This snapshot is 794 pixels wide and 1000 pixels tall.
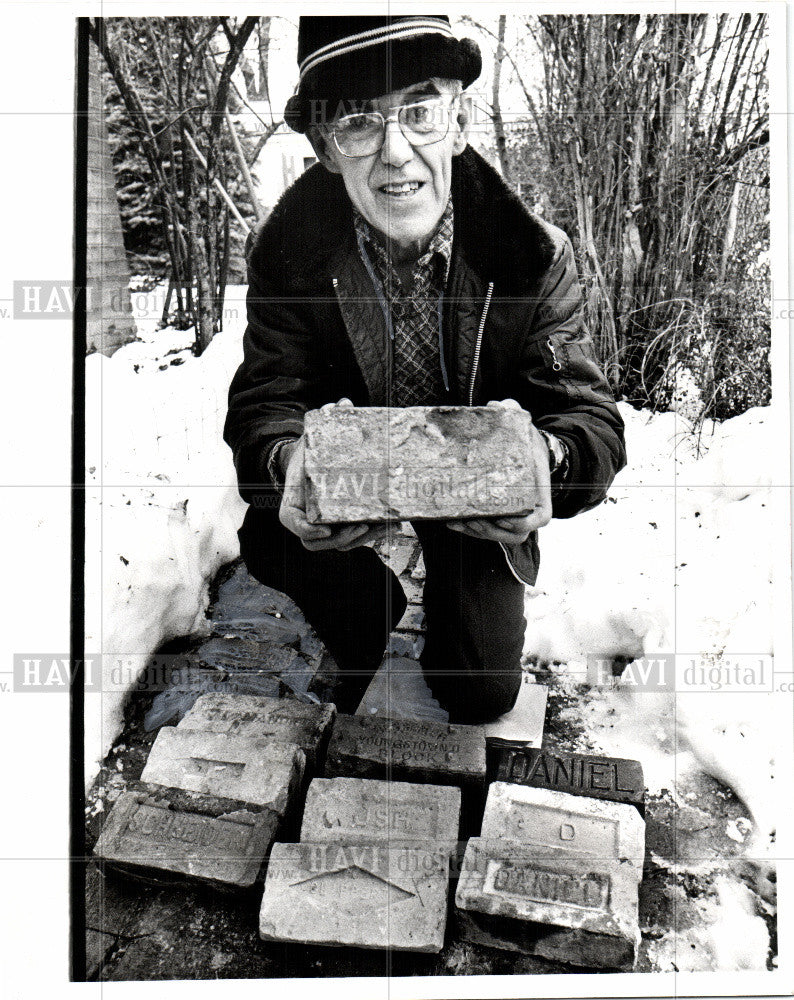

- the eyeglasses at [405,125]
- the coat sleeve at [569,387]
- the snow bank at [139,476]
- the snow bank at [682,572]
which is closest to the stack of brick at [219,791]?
the snow bank at [139,476]

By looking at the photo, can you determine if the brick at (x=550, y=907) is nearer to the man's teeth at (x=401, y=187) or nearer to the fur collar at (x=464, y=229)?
the fur collar at (x=464, y=229)

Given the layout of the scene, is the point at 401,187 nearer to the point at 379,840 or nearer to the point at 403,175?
the point at 403,175

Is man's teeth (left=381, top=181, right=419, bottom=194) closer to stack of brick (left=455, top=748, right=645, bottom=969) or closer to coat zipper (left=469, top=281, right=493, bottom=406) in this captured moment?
coat zipper (left=469, top=281, right=493, bottom=406)

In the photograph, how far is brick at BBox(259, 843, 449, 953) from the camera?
6.57ft

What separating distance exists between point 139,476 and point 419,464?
0.79 metres

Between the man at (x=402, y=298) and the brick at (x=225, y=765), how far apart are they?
47cm

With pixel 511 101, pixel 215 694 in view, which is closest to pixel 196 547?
pixel 215 694

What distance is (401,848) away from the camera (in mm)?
2125

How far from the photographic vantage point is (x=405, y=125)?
2105 millimetres

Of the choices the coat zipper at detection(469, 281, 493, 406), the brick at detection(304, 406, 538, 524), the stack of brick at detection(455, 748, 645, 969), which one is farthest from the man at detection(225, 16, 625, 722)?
the stack of brick at detection(455, 748, 645, 969)

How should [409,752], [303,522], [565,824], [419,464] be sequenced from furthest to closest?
[409,752]
[565,824]
[303,522]
[419,464]

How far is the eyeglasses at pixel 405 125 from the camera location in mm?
2104

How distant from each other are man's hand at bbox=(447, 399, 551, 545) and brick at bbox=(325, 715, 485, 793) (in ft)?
1.87

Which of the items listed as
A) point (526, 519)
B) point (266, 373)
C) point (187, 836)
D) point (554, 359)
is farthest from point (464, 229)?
point (187, 836)
